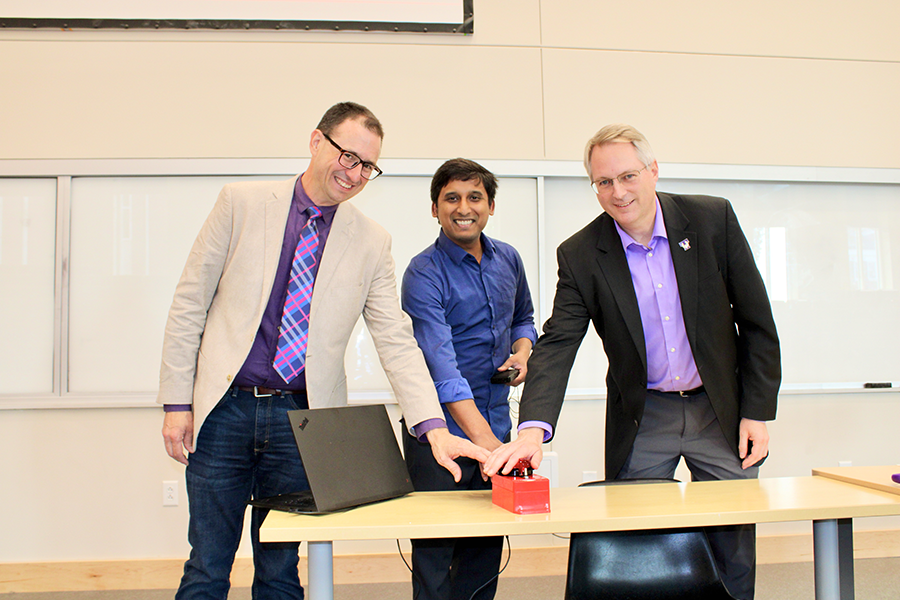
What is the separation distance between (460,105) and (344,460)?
2350 mm

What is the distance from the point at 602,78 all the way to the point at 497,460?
2585mm

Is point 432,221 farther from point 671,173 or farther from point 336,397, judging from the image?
point 336,397

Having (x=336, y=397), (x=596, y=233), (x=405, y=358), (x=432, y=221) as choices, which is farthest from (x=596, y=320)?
(x=432, y=221)

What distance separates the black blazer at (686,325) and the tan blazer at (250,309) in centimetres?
43

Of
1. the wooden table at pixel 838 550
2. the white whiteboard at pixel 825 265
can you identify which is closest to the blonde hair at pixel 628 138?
the wooden table at pixel 838 550

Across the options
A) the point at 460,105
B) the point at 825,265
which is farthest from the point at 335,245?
the point at 825,265

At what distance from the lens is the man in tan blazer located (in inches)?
63.2

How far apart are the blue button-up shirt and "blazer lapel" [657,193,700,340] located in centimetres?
60

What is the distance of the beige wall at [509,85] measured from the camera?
309 cm

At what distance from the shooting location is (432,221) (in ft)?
10.6

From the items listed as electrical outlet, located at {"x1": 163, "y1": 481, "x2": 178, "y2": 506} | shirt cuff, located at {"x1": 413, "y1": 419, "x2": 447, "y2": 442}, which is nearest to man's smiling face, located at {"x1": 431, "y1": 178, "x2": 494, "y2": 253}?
shirt cuff, located at {"x1": 413, "y1": 419, "x2": 447, "y2": 442}

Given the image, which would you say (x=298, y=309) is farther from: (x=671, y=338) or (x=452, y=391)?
(x=671, y=338)

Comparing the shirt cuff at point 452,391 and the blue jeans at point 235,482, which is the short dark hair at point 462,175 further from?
the blue jeans at point 235,482

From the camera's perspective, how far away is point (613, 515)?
1269mm
